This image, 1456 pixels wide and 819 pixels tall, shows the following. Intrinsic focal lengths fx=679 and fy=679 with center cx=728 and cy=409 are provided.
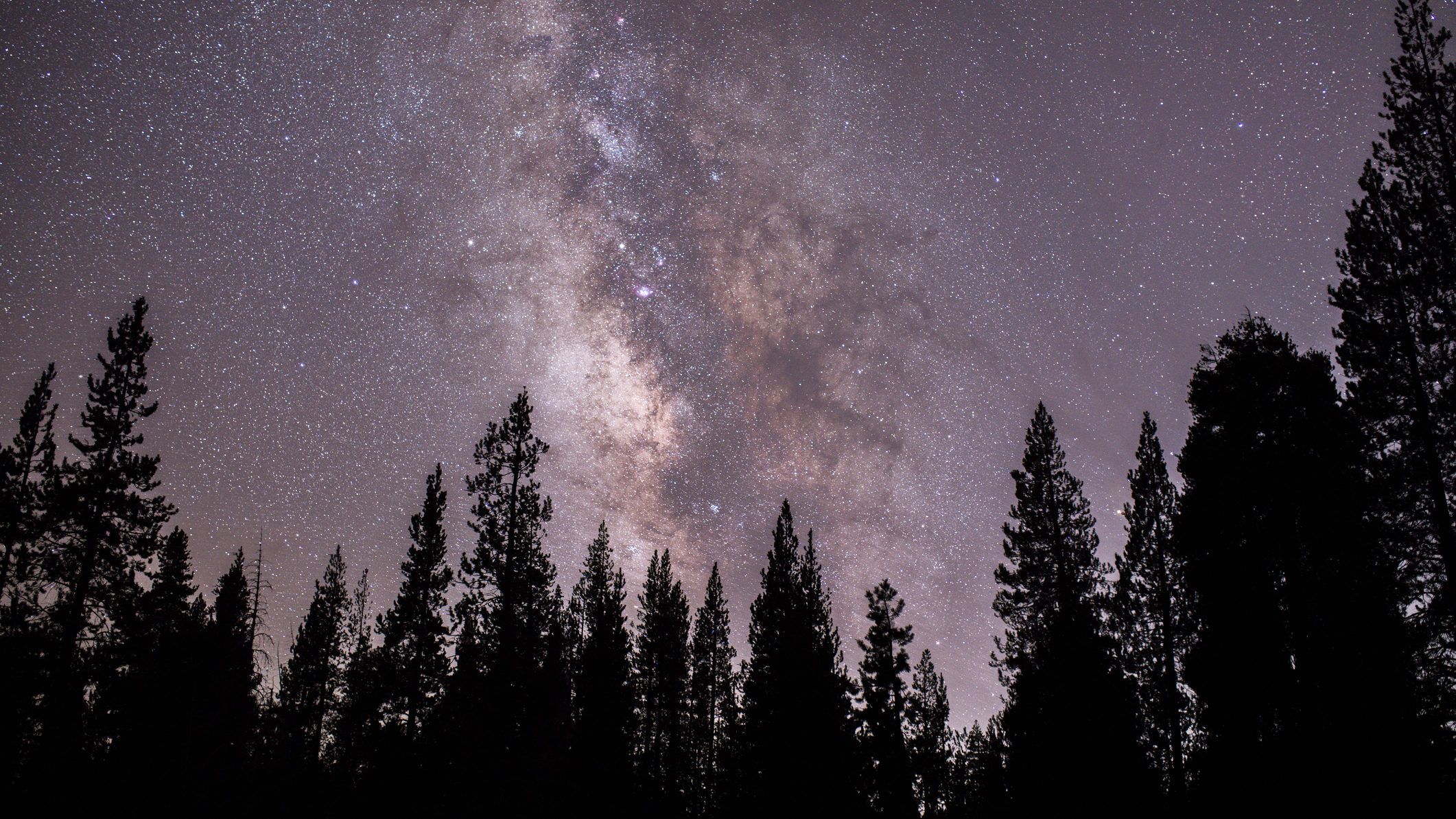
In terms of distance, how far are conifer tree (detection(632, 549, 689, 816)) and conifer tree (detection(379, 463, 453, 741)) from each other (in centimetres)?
1044

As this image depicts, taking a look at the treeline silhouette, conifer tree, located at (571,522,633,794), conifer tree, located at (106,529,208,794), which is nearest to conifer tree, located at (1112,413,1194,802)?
the treeline silhouette

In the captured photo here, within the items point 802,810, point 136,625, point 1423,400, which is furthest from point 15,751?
point 1423,400

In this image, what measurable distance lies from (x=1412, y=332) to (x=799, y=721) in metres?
20.6

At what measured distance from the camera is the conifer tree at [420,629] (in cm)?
3019

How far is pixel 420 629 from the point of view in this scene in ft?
104

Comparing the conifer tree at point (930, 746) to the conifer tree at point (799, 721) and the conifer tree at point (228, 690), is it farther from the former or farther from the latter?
the conifer tree at point (228, 690)

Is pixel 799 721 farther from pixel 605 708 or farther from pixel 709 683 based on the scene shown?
pixel 709 683

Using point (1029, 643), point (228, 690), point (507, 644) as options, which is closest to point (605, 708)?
point (507, 644)

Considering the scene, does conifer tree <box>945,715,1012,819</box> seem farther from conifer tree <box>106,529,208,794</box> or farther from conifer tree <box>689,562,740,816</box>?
conifer tree <box>106,529,208,794</box>

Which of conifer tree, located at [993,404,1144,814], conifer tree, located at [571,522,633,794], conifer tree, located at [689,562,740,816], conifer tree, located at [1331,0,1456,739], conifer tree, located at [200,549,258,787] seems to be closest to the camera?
conifer tree, located at [1331,0,1456,739]

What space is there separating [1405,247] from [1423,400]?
296cm

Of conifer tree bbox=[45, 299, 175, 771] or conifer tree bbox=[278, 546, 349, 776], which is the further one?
conifer tree bbox=[278, 546, 349, 776]

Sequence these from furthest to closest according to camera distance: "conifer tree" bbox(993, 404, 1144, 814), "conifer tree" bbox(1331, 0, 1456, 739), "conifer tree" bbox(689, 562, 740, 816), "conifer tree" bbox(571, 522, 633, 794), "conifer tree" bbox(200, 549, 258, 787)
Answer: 1. "conifer tree" bbox(689, 562, 740, 816)
2. "conifer tree" bbox(200, 549, 258, 787)
3. "conifer tree" bbox(571, 522, 633, 794)
4. "conifer tree" bbox(993, 404, 1144, 814)
5. "conifer tree" bbox(1331, 0, 1456, 739)

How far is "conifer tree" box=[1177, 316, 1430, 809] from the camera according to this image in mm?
15047
